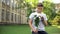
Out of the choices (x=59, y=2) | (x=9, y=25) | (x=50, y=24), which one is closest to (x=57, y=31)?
(x=50, y=24)

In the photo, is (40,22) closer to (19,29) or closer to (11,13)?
(19,29)

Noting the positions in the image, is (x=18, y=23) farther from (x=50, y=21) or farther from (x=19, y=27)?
(x=50, y=21)

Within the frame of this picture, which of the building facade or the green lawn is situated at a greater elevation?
the building facade

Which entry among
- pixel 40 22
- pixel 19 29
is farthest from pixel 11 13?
pixel 40 22

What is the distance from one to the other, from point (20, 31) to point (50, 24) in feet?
1.24

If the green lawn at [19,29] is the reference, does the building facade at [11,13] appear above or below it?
above

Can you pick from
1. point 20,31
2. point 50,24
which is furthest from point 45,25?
point 20,31

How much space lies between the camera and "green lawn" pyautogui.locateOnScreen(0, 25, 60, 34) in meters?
3.74

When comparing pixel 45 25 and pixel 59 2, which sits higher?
pixel 59 2

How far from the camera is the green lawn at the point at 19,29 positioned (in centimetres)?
374

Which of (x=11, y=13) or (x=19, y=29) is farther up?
(x=11, y=13)

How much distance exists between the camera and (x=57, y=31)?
12.3 feet

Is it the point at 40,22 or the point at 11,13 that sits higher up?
the point at 11,13

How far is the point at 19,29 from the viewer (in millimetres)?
3760
